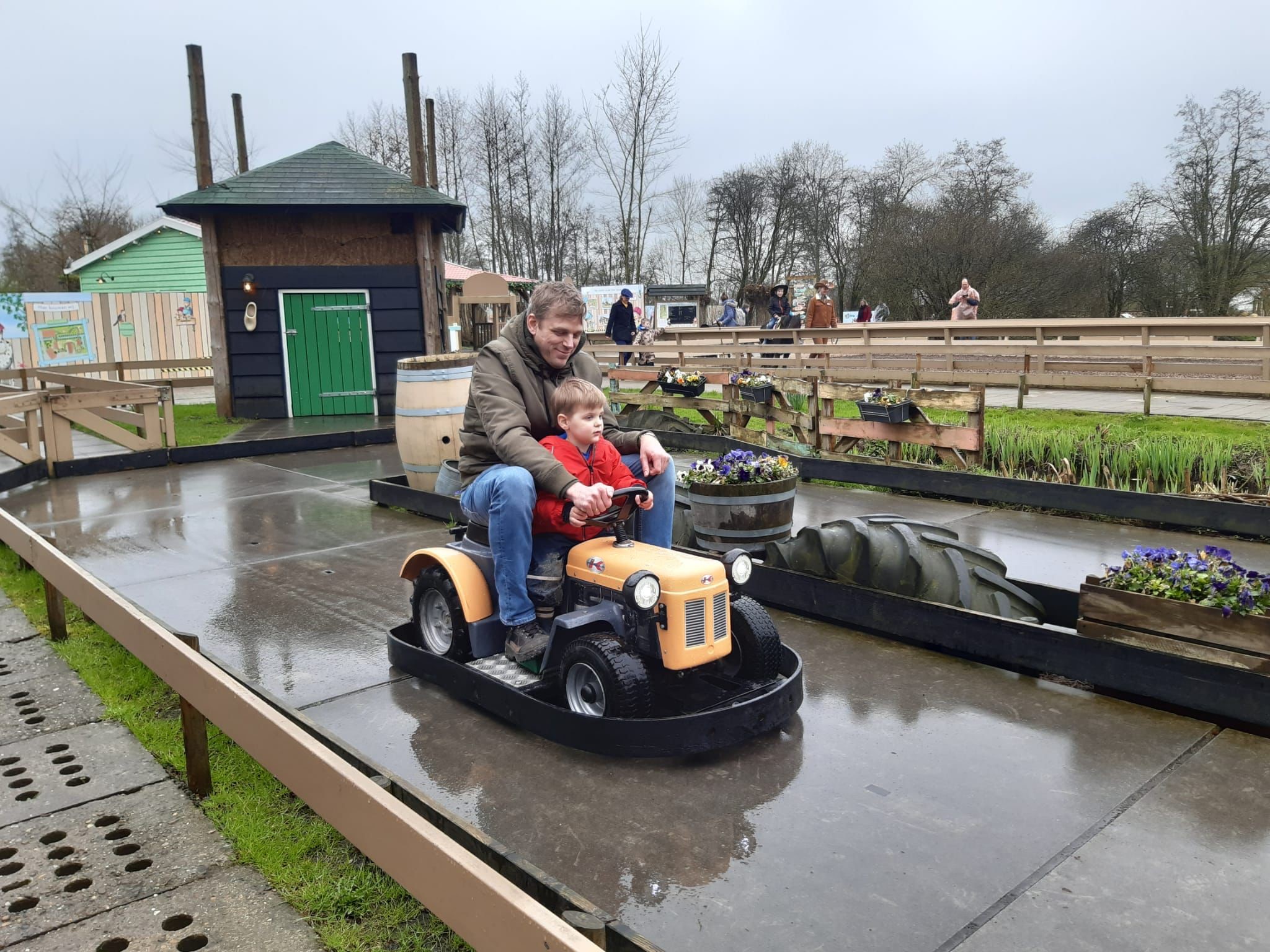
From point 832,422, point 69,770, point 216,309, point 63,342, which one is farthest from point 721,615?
point 63,342

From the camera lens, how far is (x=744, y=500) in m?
5.16

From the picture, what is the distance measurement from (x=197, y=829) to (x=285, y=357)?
40.2 feet

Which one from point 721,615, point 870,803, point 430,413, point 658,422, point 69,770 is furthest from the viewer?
point 658,422

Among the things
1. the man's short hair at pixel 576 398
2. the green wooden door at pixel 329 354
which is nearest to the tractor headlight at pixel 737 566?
the man's short hair at pixel 576 398

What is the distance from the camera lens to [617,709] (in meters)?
3.08

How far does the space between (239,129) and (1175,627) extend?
797 inches

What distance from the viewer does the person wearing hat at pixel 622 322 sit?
17875 mm

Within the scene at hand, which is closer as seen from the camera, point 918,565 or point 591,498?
point 591,498

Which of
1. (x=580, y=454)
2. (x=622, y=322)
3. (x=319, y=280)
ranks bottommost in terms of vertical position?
(x=580, y=454)

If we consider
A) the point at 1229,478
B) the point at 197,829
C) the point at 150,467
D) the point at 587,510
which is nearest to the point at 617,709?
the point at 587,510

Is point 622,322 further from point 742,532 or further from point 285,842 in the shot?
point 285,842

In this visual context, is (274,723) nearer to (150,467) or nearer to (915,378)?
(150,467)

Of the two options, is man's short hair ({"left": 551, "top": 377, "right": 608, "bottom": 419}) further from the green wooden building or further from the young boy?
the green wooden building

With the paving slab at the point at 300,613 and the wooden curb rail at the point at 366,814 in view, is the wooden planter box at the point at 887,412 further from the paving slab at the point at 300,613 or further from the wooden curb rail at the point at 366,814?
the wooden curb rail at the point at 366,814
